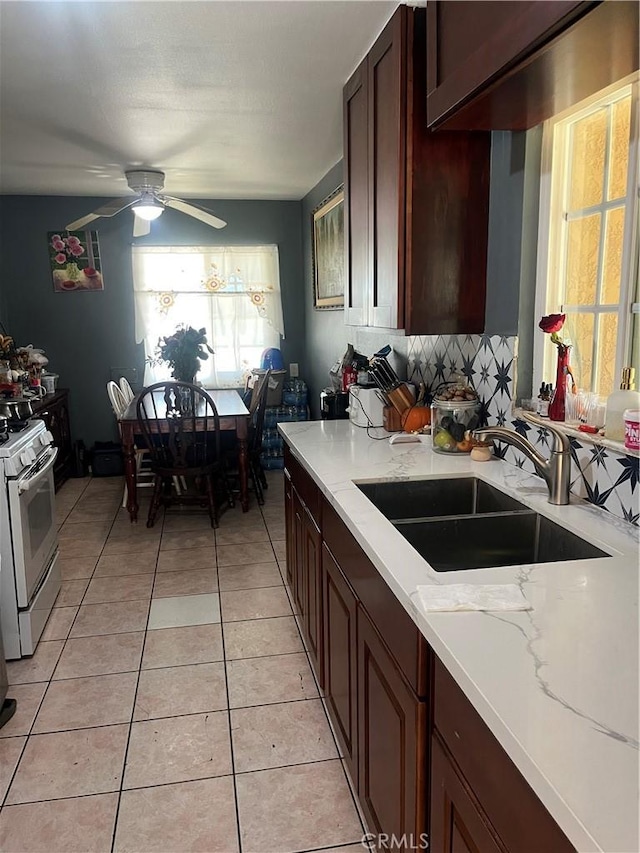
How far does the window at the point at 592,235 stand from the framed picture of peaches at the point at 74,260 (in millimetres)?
4520

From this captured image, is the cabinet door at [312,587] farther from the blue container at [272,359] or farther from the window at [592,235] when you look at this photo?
the blue container at [272,359]

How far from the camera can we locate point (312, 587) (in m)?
2.34

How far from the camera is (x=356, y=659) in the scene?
166 centimetres

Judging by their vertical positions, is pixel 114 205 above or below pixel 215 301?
above

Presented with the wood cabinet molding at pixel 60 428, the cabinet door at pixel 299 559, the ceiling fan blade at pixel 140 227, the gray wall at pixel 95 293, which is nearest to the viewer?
the cabinet door at pixel 299 559

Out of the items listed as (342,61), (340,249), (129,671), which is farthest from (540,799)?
(340,249)

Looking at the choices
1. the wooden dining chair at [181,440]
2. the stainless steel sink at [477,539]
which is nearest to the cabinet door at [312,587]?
the stainless steel sink at [477,539]

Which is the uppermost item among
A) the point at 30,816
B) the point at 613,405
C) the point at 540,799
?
the point at 613,405

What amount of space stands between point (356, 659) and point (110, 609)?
1789 millimetres

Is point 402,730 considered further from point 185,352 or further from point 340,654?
point 185,352

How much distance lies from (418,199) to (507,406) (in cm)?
74

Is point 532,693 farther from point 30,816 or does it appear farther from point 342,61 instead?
point 342,61

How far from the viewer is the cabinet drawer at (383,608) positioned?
115cm

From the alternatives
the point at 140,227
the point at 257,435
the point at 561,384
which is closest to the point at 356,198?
the point at 561,384
